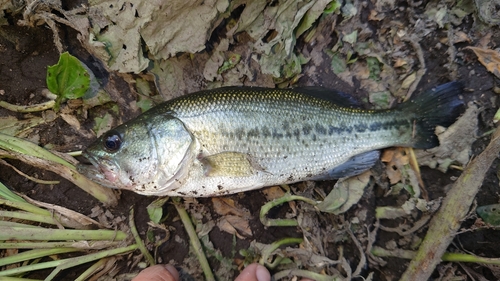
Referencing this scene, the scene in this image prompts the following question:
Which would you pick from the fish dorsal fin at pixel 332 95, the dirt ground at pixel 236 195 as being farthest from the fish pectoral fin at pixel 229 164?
the fish dorsal fin at pixel 332 95

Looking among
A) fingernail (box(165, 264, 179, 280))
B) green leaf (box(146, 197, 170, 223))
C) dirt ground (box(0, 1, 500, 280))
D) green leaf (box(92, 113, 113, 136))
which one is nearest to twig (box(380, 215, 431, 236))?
dirt ground (box(0, 1, 500, 280))

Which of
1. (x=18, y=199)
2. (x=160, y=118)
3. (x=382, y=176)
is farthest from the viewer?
(x=382, y=176)

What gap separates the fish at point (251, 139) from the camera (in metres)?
2.41

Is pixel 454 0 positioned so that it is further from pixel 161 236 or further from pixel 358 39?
pixel 161 236

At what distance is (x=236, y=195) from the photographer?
2967mm

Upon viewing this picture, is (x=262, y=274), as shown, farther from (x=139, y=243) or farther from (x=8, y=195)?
(x=8, y=195)

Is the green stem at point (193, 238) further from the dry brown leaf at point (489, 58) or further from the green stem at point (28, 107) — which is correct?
the dry brown leaf at point (489, 58)

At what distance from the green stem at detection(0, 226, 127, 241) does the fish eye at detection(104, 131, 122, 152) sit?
0.77 meters

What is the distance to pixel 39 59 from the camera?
296 cm

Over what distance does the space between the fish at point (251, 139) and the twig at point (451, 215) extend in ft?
1.21

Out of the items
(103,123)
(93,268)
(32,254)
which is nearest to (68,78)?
(103,123)

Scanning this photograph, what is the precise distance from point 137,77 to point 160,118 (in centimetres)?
67

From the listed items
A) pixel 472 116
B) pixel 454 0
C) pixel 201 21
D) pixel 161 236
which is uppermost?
pixel 201 21

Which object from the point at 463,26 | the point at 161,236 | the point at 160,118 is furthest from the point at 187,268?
the point at 463,26
